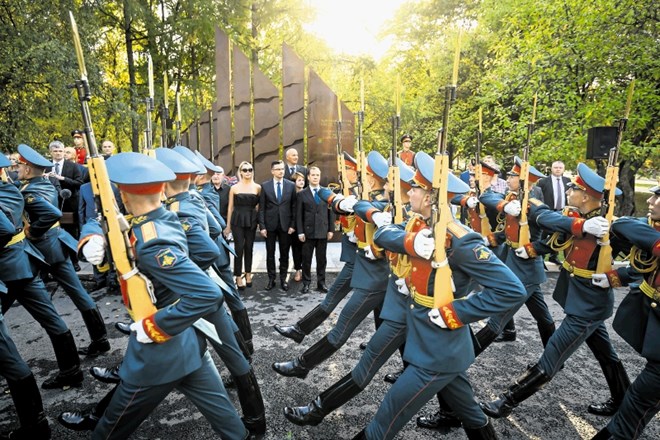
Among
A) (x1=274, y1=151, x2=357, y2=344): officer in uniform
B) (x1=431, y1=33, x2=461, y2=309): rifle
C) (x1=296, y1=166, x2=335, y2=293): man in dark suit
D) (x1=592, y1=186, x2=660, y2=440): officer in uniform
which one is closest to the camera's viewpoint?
(x1=431, y1=33, x2=461, y2=309): rifle

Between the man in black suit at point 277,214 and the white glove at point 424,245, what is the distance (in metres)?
4.70

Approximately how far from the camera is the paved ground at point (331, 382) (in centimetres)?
328

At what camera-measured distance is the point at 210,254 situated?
3074 mm

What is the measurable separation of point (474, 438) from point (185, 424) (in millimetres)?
2201

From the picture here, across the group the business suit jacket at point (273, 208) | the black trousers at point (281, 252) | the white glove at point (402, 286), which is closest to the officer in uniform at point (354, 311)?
the white glove at point (402, 286)

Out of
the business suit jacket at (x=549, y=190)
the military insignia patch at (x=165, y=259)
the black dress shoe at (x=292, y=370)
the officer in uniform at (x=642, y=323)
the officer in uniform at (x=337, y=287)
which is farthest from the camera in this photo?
the business suit jacket at (x=549, y=190)

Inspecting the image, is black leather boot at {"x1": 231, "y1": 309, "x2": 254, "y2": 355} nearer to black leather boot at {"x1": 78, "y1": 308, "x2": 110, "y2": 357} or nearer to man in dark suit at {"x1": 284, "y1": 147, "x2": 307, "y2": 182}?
black leather boot at {"x1": 78, "y1": 308, "x2": 110, "y2": 357}

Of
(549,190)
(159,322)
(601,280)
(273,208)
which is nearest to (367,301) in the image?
(601,280)

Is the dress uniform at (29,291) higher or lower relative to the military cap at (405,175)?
lower

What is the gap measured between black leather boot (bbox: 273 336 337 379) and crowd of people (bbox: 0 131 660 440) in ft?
0.04

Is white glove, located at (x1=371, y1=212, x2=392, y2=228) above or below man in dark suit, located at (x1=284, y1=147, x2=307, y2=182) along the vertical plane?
below

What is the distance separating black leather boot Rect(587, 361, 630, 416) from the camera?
11.6ft

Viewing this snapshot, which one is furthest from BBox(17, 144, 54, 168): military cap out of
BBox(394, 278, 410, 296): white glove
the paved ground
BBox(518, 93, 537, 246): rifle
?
BBox(518, 93, 537, 246): rifle

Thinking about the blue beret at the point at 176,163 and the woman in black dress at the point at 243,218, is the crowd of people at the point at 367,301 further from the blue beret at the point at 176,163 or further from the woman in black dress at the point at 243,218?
the woman in black dress at the point at 243,218
